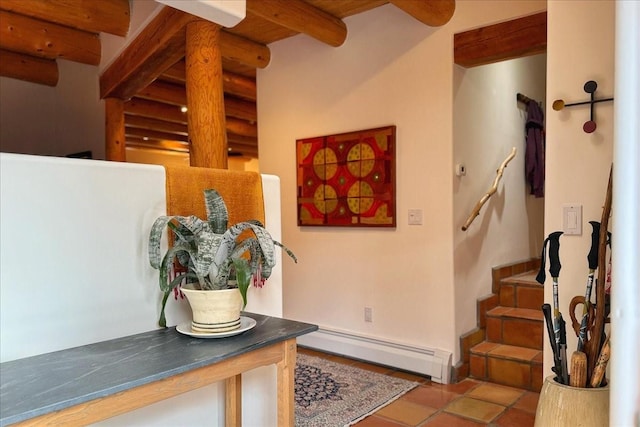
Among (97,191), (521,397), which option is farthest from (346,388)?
(97,191)

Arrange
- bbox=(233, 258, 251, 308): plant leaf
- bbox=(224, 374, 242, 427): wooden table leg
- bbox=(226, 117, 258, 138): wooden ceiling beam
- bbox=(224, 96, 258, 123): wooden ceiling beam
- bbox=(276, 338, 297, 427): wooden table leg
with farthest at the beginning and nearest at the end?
bbox=(226, 117, 258, 138): wooden ceiling beam < bbox=(224, 96, 258, 123): wooden ceiling beam < bbox=(224, 374, 242, 427): wooden table leg < bbox=(276, 338, 297, 427): wooden table leg < bbox=(233, 258, 251, 308): plant leaf

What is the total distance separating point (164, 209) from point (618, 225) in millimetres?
1429

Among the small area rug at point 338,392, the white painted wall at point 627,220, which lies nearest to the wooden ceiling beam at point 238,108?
the small area rug at point 338,392

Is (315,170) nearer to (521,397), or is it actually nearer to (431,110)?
(431,110)

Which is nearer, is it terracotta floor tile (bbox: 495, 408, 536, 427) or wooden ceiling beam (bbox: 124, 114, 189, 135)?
terracotta floor tile (bbox: 495, 408, 536, 427)

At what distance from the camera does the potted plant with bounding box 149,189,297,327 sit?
1.46 m

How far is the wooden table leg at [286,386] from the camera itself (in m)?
1.52

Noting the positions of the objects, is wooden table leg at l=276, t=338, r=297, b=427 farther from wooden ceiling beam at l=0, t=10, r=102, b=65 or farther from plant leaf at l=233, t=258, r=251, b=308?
wooden ceiling beam at l=0, t=10, r=102, b=65

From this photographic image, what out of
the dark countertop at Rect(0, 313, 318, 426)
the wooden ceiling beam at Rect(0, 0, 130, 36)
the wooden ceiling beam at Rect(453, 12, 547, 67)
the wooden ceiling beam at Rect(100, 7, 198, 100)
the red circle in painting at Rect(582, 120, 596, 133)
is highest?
the wooden ceiling beam at Rect(0, 0, 130, 36)

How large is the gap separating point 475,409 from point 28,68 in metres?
5.01

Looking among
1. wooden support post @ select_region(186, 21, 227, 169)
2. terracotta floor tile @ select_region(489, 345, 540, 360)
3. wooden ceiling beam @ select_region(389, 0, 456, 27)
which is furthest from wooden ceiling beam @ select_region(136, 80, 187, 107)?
terracotta floor tile @ select_region(489, 345, 540, 360)

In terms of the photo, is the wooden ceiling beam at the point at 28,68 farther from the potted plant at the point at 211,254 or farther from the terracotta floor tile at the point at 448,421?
the terracotta floor tile at the point at 448,421

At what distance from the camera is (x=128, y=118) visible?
5.87 metres

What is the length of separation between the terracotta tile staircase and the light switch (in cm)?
148
